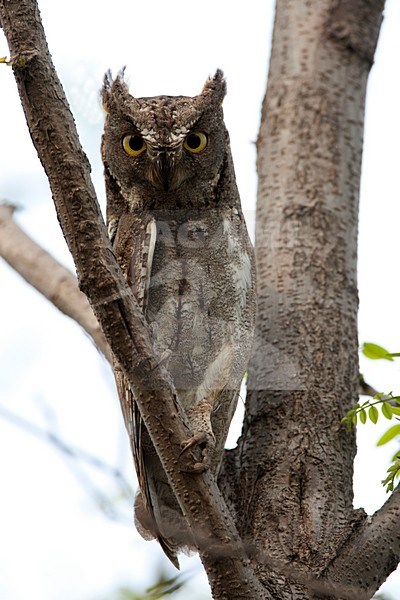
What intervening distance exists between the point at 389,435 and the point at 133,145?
4.58ft

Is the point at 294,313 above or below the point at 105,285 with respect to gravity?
above

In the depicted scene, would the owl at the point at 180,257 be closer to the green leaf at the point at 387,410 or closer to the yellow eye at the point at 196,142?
the yellow eye at the point at 196,142

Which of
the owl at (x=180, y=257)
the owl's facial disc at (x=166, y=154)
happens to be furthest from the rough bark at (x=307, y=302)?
the owl's facial disc at (x=166, y=154)

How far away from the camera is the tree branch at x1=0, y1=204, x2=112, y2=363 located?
2.97 meters

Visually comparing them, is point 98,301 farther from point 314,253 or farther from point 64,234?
point 314,253

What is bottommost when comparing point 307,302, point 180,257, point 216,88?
point 307,302

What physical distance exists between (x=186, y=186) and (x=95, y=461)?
46.9 inches

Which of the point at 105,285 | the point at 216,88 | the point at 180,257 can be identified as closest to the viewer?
the point at 105,285

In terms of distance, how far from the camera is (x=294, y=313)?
276 centimetres

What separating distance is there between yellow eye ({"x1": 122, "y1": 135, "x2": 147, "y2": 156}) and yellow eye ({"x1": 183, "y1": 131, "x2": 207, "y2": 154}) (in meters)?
0.16

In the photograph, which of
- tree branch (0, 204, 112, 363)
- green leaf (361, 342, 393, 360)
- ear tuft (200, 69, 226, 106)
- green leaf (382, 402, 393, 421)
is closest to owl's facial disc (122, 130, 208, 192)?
ear tuft (200, 69, 226, 106)

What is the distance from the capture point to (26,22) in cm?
169

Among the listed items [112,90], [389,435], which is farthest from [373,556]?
[112,90]

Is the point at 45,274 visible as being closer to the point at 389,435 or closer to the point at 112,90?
the point at 112,90
